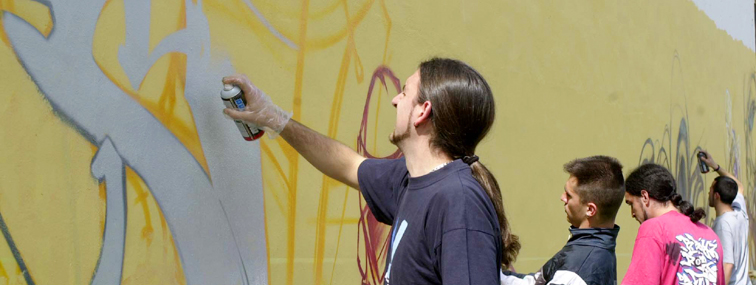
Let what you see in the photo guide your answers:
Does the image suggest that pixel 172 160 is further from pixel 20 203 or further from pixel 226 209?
pixel 20 203

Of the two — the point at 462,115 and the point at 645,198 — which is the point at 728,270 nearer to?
the point at 645,198

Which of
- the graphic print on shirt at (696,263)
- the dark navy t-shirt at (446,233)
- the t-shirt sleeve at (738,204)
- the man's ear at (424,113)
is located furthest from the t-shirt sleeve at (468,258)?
the t-shirt sleeve at (738,204)

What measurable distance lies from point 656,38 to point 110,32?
19.6ft

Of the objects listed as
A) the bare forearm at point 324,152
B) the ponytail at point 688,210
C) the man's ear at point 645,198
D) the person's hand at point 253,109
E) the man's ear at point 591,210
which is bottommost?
the ponytail at point 688,210

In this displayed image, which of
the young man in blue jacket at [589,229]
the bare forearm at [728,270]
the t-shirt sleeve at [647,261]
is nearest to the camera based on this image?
the young man in blue jacket at [589,229]

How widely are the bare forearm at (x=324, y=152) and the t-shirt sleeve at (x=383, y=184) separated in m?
0.08

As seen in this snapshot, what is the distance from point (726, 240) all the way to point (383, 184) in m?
3.74

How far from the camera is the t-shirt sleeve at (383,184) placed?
2.34 m

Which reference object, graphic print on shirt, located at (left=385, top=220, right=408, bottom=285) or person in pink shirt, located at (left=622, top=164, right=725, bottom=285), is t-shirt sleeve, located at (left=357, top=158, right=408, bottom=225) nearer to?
graphic print on shirt, located at (left=385, top=220, right=408, bottom=285)

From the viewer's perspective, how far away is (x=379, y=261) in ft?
11.0

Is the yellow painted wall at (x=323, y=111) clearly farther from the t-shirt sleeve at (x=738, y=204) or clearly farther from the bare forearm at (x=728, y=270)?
the bare forearm at (x=728, y=270)

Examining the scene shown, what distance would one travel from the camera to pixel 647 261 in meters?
3.74

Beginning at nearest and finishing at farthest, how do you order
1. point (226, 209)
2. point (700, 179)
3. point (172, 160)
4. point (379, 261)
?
point (172, 160), point (226, 209), point (379, 261), point (700, 179)

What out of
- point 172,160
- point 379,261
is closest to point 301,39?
point 172,160
